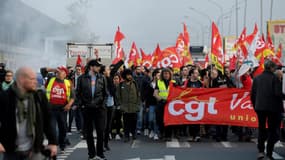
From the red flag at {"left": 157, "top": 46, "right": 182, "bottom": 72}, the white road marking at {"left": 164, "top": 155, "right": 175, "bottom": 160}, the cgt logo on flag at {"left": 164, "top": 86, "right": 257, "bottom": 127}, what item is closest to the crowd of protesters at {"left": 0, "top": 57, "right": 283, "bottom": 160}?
A: the cgt logo on flag at {"left": 164, "top": 86, "right": 257, "bottom": 127}

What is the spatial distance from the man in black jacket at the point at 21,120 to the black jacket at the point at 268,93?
593 cm

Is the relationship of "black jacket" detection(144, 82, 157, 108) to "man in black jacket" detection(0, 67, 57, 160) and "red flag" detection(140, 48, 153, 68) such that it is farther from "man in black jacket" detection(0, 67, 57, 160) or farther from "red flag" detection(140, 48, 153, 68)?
"red flag" detection(140, 48, 153, 68)

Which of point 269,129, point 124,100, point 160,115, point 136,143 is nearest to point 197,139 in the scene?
point 160,115

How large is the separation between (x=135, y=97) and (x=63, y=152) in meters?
2.99

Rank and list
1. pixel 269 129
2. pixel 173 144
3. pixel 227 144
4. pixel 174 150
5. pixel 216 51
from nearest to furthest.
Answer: pixel 269 129
pixel 174 150
pixel 227 144
pixel 173 144
pixel 216 51

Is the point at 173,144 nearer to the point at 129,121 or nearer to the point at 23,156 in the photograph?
the point at 129,121

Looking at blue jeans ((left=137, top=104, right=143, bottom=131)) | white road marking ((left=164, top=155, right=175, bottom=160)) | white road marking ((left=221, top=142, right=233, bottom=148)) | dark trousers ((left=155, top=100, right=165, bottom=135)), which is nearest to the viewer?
white road marking ((left=164, top=155, right=175, bottom=160))

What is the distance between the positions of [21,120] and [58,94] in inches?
251

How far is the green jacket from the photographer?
1584 centimetres

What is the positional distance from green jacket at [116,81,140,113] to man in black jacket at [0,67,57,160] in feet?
29.8

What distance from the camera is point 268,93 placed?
11.9m

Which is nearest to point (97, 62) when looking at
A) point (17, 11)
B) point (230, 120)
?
point (230, 120)

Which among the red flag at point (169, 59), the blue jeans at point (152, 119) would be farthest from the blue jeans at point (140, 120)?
the red flag at point (169, 59)

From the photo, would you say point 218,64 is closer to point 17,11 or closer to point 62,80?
point 62,80
